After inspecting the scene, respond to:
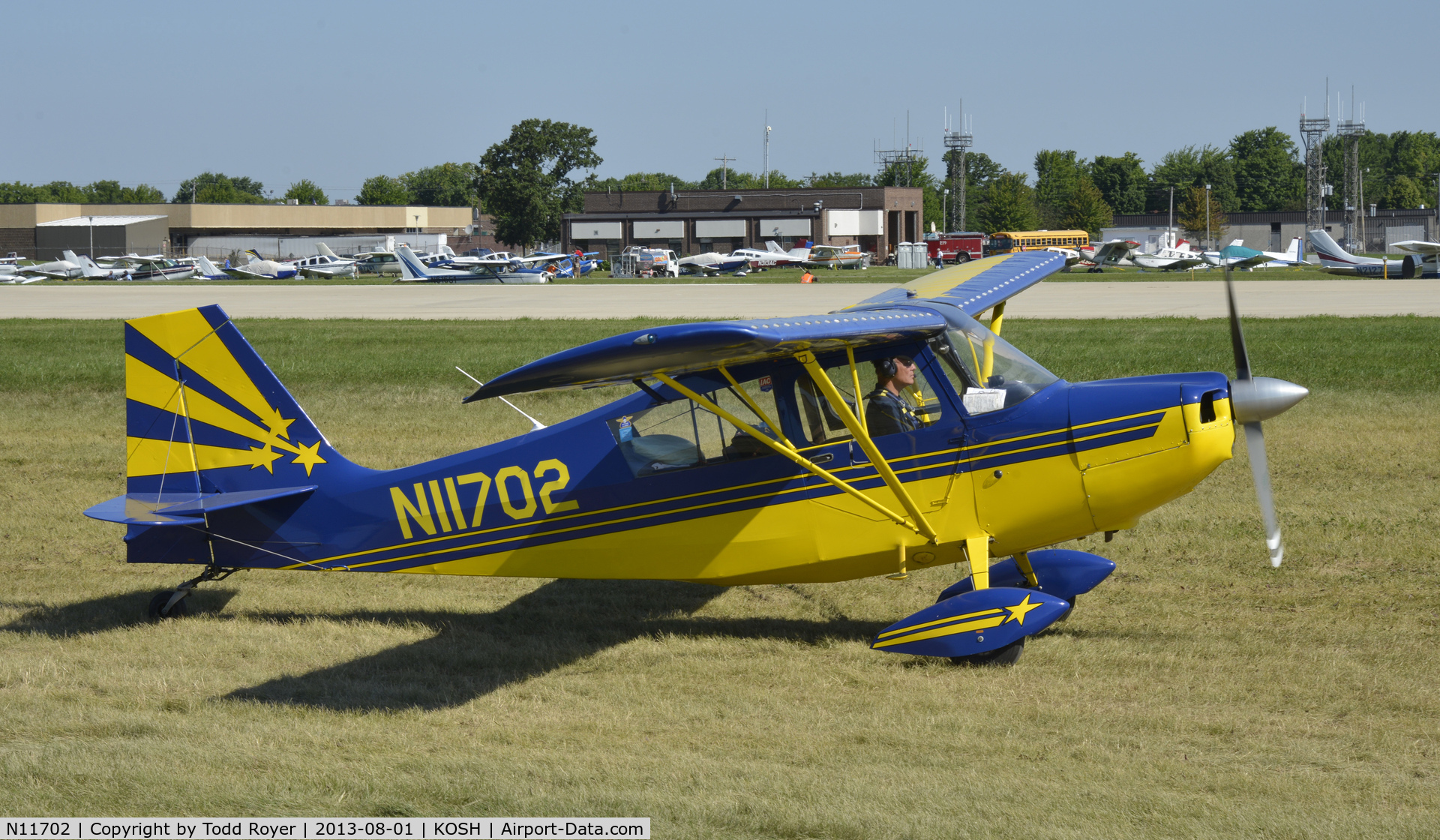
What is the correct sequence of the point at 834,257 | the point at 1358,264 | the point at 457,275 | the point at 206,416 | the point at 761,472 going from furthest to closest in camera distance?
A: the point at 834,257 → the point at 457,275 → the point at 1358,264 → the point at 206,416 → the point at 761,472

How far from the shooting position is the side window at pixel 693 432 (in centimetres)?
712

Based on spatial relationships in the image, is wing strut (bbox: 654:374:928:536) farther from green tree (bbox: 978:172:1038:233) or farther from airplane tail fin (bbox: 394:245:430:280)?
green tree (bbox: 978:172:1038:233)

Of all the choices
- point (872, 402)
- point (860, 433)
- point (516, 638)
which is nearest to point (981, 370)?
point (872, 402)

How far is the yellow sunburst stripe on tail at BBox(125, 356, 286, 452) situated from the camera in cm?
770

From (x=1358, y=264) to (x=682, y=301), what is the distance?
3106 cm

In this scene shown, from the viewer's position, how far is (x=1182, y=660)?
7.02 m

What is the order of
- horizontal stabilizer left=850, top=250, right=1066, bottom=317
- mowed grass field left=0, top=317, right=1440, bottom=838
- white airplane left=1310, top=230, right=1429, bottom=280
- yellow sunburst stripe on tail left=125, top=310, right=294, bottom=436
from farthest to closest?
white airplane left=1310, top=230, right=1429, bottom=280
horizontal stabilizer left=850, top=250, right=1066, bottom=317
yellow sunburst stripe on tail left=125, top=310, right=294, bottom=436
mowed grass field left=0, top=317, right=1440, bottom=838

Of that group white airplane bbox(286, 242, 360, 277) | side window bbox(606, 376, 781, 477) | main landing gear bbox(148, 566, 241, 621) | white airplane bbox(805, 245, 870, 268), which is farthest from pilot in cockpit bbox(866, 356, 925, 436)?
white airplane bbox(805, 245, 870, 268)

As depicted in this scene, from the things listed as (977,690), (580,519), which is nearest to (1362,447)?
(977,690)

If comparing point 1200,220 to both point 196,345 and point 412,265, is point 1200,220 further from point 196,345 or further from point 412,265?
point 196,345

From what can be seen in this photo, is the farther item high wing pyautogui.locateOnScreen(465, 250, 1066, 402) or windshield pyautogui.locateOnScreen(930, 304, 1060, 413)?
windshield pyautogui.locateOnScreen(930, 304, 1060, 413)

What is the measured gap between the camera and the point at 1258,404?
21.4ft

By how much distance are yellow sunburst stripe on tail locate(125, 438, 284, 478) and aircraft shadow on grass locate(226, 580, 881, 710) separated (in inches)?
58.7

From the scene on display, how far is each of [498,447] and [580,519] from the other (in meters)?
0.75
